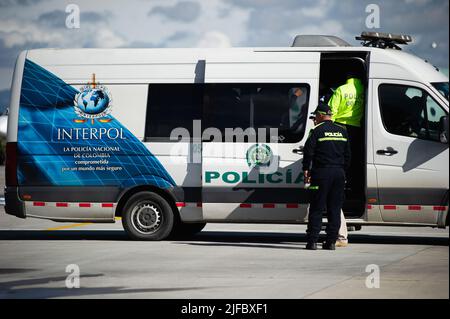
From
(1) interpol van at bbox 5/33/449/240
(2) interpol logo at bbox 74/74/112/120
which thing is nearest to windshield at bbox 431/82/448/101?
(1) interpol van at bbox 5/33/449/240

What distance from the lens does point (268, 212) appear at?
46.3 feet

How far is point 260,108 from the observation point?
14281 mm

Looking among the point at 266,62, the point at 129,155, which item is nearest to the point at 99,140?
the point at 129,155

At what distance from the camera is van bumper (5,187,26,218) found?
48.8ft

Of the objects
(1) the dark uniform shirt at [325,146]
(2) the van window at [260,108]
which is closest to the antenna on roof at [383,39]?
(2) the van window at [260,108]

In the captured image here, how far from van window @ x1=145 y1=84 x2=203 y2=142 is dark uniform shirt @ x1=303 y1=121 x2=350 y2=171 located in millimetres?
1902

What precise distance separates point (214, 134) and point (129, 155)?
4.20 ft

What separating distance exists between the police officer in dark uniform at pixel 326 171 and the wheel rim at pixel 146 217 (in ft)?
8.05

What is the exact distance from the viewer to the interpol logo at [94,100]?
14688mm

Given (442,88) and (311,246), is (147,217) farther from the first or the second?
(442,88)

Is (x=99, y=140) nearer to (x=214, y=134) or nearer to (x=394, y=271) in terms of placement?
(x=214, y=134)

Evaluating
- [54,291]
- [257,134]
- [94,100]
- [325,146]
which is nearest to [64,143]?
[94,100]

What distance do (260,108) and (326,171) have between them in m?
1.52

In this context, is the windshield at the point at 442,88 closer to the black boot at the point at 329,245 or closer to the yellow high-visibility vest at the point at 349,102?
the yellow high-visibility vest at the point at 349,102
